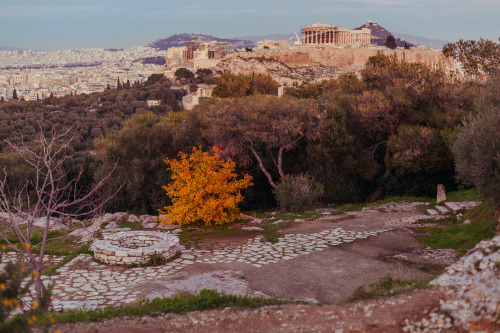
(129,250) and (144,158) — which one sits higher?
(144,158)

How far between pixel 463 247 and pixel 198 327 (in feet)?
22.7

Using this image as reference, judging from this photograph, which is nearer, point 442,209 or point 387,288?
point 387,288

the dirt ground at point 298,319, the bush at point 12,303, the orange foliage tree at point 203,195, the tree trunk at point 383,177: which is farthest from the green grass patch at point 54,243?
A: the tree trunk at point 383,177

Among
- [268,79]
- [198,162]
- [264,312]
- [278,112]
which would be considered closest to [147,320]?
[264,312]

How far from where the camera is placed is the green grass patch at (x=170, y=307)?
20.4ft

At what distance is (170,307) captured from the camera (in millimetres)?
6410

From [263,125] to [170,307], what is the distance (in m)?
10.5

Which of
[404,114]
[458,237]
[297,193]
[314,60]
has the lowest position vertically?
[458,237]

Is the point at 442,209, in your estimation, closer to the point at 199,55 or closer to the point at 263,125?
the point at 263,125

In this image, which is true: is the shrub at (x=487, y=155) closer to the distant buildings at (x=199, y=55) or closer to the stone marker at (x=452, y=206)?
the stone marker at (x=452, y=206)

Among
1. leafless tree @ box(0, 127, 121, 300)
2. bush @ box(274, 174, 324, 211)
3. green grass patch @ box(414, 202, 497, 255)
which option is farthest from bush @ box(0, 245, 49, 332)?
bush @ box(274, 174, 324, 211)

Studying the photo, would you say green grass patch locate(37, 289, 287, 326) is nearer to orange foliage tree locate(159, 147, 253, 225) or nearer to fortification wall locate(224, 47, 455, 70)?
orange foliage tree locate(159, 147, 253, 225)

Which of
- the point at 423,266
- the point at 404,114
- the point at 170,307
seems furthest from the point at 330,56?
the point at 170,307

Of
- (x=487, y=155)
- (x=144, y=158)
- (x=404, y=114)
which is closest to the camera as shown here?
(x=487, y=155)
